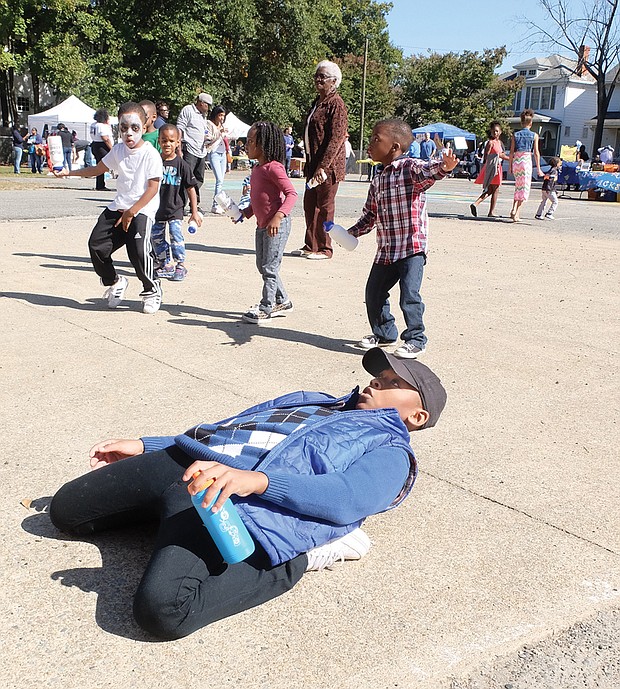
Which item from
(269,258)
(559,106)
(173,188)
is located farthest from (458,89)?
(269,258)

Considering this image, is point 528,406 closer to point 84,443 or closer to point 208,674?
point 84,443

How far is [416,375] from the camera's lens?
3035 millimetres

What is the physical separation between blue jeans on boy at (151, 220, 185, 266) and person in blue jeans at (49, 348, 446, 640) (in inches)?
200

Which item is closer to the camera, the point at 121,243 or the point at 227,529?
the point at 227,529

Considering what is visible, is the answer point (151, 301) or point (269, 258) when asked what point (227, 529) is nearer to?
point (269, 258)

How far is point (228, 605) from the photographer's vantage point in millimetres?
2512

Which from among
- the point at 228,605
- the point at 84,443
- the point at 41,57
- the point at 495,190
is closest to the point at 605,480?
the point at 228,605

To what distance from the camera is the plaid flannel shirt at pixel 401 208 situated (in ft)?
18.2

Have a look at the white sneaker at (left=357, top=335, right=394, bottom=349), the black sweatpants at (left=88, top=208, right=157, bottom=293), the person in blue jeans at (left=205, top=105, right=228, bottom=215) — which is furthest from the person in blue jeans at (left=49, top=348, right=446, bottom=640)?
the person in blue jeans at (left=205, top=105, right=228, bottom=215)

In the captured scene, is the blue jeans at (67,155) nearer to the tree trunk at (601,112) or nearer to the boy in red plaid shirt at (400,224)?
the boy in red plaid shirt at (400,224)

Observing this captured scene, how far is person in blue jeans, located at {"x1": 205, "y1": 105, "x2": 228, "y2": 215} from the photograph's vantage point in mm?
12102

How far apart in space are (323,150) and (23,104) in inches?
1622

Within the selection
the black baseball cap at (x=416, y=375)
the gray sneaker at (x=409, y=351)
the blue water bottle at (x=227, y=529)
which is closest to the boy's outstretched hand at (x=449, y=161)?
the gray sneaker at (x=409, y=351)

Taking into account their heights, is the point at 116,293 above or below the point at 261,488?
below
